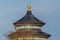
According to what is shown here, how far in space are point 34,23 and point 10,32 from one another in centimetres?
302

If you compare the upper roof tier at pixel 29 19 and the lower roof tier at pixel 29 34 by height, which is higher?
the upper roof tier at pixel 29 19

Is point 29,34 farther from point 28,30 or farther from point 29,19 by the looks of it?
point 29,19

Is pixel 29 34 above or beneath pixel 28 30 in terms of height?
beneath

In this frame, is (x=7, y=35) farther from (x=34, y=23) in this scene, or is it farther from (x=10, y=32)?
(x=34, y=23)

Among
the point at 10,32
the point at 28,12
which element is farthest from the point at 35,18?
the point at 10,32

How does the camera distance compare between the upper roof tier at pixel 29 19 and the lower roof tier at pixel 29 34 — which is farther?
the upper roof tier at pixel 29 19

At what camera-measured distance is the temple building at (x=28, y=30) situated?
2890cm

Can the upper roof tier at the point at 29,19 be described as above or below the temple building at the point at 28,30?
above

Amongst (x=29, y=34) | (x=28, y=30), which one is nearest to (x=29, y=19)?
(x=28, y=30)

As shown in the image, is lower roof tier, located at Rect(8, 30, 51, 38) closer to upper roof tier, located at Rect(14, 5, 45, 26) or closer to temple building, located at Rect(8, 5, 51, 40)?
temple building, located at Rect(8, 5, 51, 40)

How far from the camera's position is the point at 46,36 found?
29.5 m

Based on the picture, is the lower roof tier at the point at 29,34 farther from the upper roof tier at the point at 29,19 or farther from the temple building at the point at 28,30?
the upper roof tier at the point at 29,19

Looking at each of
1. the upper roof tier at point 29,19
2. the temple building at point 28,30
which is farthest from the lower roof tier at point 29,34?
the upper roof tier at point 29,19

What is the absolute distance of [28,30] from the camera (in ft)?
96.0
